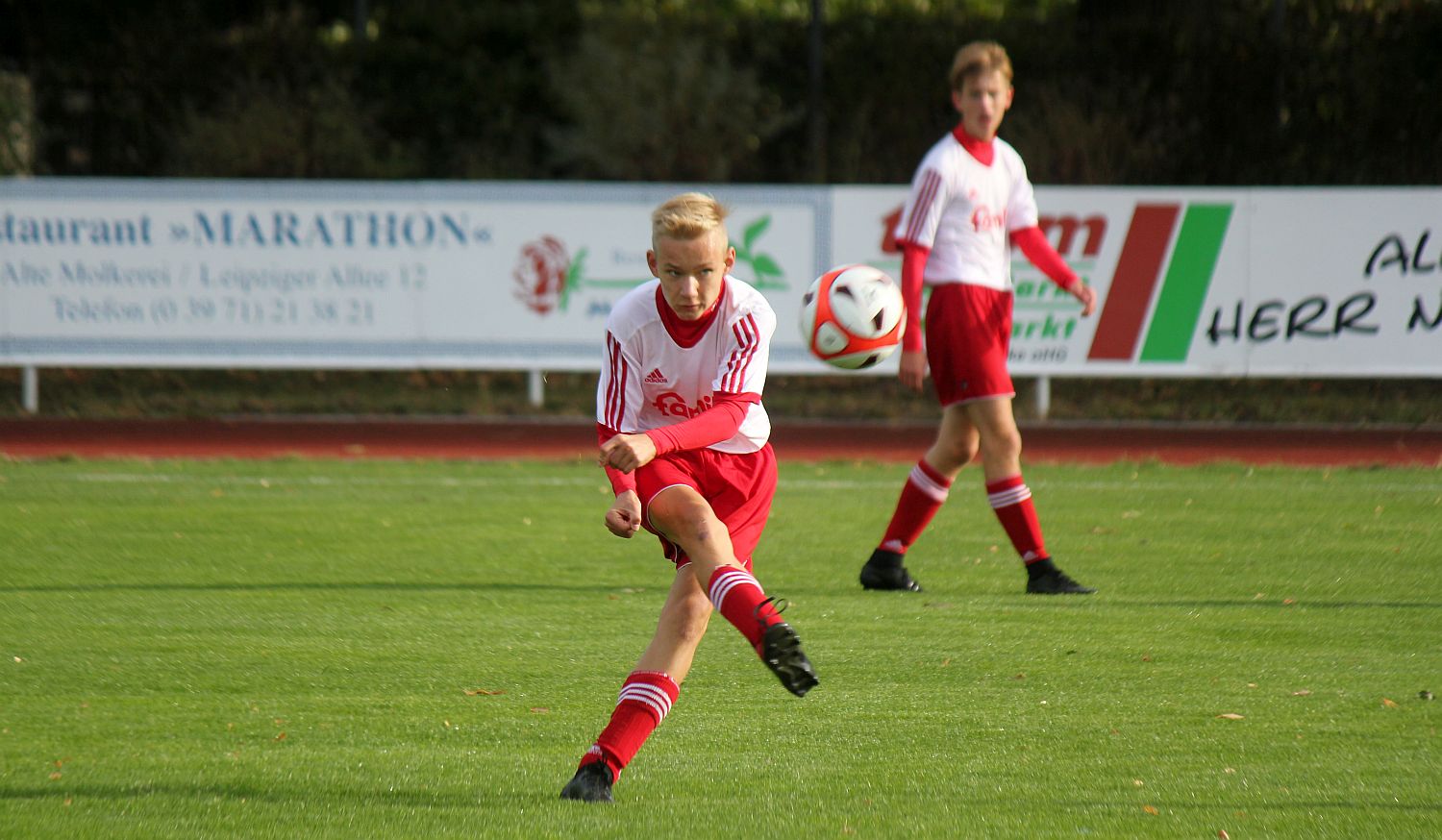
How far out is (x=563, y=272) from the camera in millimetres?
14930

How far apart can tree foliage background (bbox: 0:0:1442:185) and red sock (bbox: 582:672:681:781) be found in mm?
14316

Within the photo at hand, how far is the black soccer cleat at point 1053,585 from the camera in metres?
7.04

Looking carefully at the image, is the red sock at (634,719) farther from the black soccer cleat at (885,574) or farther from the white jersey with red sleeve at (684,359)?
the black soccer cleat at (885,574)

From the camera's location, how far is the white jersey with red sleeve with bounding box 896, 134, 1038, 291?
22.5 ft

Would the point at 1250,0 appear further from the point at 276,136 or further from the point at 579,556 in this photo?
the point at 579,556

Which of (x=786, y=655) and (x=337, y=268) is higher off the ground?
(x=786, y=655)

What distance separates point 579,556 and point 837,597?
5.32 ft

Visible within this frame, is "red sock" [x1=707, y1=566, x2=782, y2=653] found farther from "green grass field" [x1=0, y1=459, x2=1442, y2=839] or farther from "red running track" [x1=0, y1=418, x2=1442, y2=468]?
"red running track" [x1=0, y1=418, x2=1442, y2=468]

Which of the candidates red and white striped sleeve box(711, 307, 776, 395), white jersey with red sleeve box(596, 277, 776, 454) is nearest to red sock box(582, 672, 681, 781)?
white jersey with red sleeve box(596, 277, 776, 454)

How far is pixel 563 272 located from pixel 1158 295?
5.08 metres

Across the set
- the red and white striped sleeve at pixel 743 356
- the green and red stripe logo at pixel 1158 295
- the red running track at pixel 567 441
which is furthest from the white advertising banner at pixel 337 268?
the red and white striped sleeve at pixel 743 356

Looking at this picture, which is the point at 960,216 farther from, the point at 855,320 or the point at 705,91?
the point at 705,91

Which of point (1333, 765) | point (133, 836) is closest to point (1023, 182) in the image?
point (1333, 765)

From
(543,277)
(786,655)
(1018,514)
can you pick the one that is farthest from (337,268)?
(786,655)
